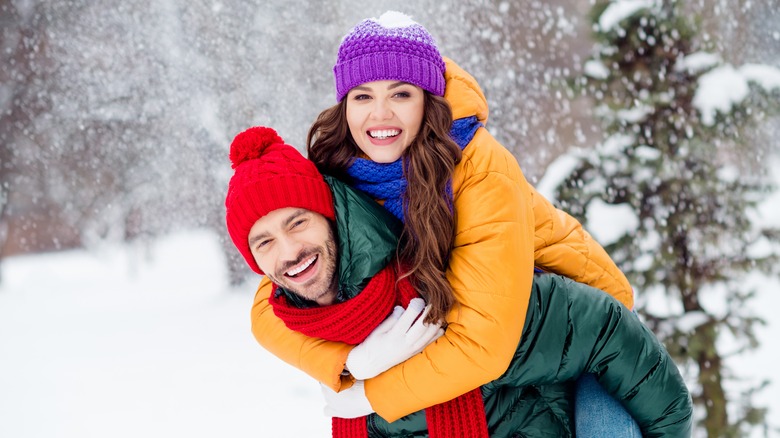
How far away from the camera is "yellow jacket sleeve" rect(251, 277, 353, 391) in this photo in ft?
4.93

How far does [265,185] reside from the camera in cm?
141

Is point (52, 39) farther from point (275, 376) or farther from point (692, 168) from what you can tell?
point (692, 168)

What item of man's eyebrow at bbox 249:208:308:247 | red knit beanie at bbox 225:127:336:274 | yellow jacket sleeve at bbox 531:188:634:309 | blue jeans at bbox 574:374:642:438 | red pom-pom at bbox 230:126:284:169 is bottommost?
blue jeans at bbox 574:374:642:438

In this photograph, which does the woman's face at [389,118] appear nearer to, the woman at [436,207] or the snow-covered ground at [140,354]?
the woman at [436,207]

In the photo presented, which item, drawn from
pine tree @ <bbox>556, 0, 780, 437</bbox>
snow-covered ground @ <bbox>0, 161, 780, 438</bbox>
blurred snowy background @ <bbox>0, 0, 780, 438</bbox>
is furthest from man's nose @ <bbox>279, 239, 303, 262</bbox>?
blurred snowy background @ <bbox>0, 0, 780, 438</bbox>

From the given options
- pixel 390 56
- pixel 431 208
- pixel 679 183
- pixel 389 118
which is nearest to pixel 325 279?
pixel 431 208

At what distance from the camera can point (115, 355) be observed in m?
6.79

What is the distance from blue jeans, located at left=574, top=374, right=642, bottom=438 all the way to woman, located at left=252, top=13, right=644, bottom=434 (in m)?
0.32

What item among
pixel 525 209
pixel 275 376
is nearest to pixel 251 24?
pixel 275 376

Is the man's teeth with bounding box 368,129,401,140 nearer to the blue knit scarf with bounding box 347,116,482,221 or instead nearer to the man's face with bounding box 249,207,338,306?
the blue knit scarf with bounding box 347,116,482,221

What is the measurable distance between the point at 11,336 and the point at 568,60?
25.4 feet

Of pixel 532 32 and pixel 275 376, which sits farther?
pixel 532 32

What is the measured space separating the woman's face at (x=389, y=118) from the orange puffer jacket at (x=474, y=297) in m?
0.12

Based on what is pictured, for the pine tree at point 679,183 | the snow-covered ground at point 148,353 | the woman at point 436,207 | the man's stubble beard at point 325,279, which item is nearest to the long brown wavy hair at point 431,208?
the woman at point 436,207
